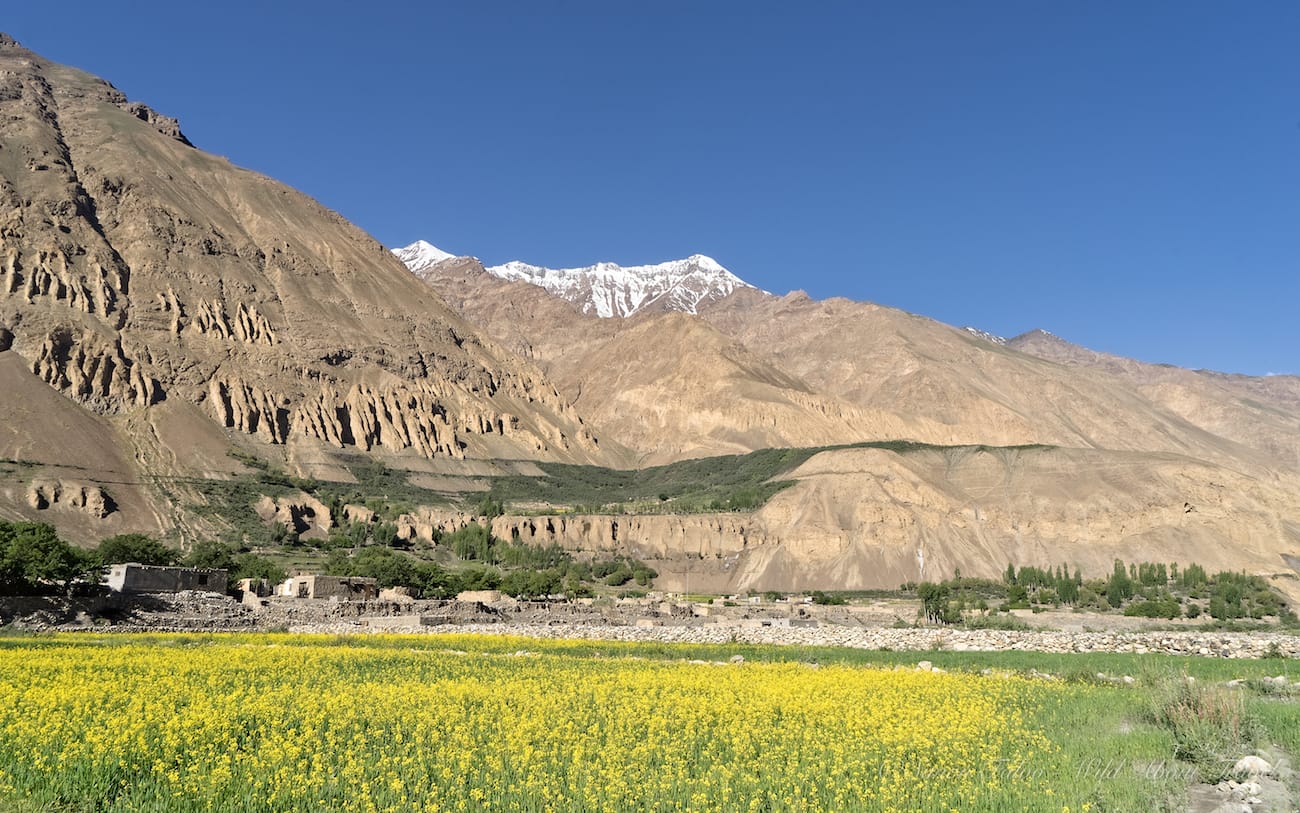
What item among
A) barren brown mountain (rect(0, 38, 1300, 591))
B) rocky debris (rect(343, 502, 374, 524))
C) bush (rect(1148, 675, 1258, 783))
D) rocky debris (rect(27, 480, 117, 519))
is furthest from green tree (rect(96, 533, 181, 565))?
bush (rect(1148, 675, 1258, 783))

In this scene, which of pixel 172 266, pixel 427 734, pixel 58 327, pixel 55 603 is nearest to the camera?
pixel 427 734

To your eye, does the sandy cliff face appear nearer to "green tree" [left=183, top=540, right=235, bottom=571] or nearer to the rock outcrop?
the rock outcrop

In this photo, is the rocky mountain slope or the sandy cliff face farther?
the rocky mountain slope

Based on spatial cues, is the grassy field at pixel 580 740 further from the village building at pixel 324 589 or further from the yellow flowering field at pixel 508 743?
the village building at pixel 324 589

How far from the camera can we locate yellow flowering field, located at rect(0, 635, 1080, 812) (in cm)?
1031

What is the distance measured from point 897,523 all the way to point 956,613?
1578 inches

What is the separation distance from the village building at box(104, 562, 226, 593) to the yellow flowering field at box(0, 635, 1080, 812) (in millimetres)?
37003

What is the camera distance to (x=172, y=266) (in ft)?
537

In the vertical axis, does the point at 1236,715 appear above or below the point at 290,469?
below

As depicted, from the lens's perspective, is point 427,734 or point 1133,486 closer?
point 427,734

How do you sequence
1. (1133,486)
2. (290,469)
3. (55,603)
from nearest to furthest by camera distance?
(55,603)
(1133,486)
(290,469)

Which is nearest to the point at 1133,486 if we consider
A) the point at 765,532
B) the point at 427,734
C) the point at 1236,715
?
the point at 765,532

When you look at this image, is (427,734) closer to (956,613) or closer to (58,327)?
(956,613)

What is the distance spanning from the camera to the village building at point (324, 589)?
202 ft
